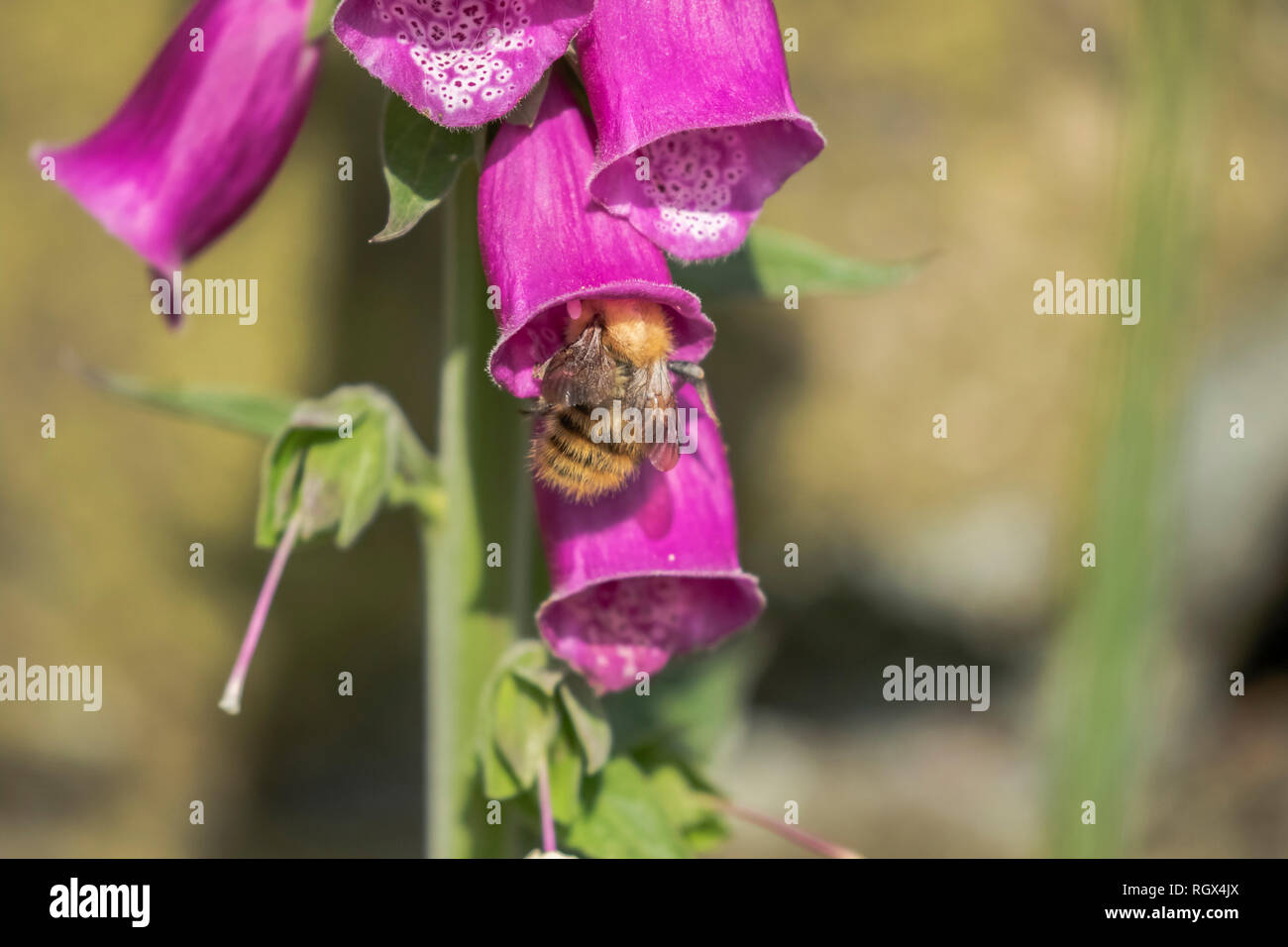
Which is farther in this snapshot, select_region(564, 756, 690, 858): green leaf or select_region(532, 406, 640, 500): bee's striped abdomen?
select_region(564, 756, 690, 858): green leaf

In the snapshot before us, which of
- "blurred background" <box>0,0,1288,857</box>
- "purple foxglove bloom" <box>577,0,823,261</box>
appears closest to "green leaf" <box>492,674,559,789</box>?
"purple foxglove bloom" <box>577,0,823,261</box>

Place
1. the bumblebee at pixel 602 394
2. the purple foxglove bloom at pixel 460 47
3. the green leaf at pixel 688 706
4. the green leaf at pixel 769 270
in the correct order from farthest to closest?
the green leaf at pixel 688 706
the green leaf at pixel 769 270
the bumblebee at pixel 602 394
the purple foxglove bloom at pixel 460 47

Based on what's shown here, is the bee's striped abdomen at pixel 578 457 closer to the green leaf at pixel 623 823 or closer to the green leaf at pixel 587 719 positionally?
the green leaf at pixel 587 719

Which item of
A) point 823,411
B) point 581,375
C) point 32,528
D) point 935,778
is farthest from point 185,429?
point 935,778

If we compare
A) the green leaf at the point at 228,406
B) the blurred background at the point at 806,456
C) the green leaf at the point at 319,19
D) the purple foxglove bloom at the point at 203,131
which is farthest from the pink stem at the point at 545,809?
the blurred background at the point at 806,456

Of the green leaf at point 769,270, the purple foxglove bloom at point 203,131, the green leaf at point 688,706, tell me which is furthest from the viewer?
the green leaf at point 688,706

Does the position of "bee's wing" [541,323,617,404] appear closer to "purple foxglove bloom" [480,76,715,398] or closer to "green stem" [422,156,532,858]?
"purple foxglove bloom" [480,76,715,398]

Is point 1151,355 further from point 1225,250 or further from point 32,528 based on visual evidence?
point 32,528

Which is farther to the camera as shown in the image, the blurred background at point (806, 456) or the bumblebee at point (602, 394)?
the blurred background at point (806, 456)
